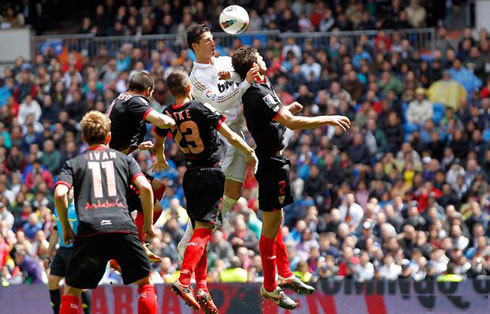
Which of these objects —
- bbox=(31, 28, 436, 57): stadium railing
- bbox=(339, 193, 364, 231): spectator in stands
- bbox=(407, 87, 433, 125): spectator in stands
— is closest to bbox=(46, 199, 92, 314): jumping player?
bbox=(339, 193, 364, 231): spectator in stands

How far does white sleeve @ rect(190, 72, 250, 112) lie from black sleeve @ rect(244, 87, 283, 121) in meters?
0.13

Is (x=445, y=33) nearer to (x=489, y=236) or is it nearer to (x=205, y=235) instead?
(x=489, y=236)

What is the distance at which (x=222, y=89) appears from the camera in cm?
1122

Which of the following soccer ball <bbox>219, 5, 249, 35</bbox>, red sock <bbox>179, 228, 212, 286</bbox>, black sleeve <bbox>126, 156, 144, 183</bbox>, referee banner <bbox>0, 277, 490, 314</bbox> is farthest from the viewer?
referee banner <bbox>0, 277, 490, 314</bbox>

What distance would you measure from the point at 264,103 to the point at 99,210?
2.28 m

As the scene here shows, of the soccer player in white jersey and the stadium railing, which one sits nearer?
the soccer player in white jersey

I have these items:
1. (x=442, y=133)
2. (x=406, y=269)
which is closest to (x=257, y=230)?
(x=406, y=269)

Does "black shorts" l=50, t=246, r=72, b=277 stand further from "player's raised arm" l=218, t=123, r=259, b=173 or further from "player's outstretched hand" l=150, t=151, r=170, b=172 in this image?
"player's raised arm" l=218, t=123, r=259, b=173

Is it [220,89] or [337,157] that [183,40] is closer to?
[337,157]

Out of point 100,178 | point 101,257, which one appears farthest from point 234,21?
point 101,257

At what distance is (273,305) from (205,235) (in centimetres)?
174

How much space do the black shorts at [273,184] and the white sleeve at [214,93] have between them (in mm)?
714

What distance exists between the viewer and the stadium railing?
23922 millimetres

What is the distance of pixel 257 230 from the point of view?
17469 millimetres
